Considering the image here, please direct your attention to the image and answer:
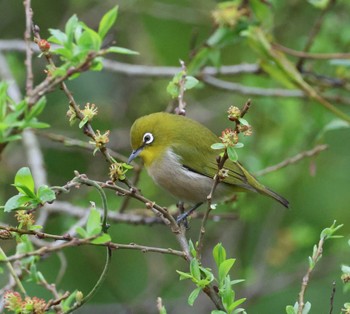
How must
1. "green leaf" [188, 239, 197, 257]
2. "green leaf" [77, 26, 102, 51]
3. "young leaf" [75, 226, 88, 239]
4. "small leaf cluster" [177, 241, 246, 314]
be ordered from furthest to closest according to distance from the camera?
"green leaf" [188, 239, 197, 257], "small leaf cluster" [177, 241, 246, 314], "green leaf" [77, 26, 102, 51], "young leaf" [75, 226, 88, 239]

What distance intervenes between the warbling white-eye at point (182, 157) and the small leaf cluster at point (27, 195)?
7.37 feet

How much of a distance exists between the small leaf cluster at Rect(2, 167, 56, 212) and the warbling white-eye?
225 cm

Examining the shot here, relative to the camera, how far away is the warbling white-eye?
481 cm

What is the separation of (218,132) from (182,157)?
2735 millimetres

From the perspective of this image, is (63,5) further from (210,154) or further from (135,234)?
(210,154)

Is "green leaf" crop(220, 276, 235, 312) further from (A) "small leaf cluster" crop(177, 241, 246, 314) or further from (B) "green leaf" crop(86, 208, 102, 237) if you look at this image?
(B) "green leaf" crop(86, 208, 102, 237)

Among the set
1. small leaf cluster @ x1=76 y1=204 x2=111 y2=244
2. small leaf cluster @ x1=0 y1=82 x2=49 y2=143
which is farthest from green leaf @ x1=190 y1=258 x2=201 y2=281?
small leaf cluster @ x1=0 y1=82 x2=49 y2=143

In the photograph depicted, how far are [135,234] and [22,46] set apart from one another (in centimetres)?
211

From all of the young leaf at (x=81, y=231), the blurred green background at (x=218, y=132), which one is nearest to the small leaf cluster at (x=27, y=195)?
the young leaf at (x=81, y=231)

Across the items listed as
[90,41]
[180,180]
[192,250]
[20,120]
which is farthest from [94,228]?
[180,180]

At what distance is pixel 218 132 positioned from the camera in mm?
7684

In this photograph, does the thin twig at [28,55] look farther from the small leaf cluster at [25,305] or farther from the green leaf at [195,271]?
the green leaf at [195,271]

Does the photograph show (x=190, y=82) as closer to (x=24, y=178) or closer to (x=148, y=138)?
(x=24, y=178)

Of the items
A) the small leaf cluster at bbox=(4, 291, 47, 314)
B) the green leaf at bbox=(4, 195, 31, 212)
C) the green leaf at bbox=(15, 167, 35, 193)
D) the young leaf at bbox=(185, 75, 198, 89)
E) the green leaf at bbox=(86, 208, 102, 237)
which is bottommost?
the small leaf cluster at bbox=(4, 291, 47, 314)
